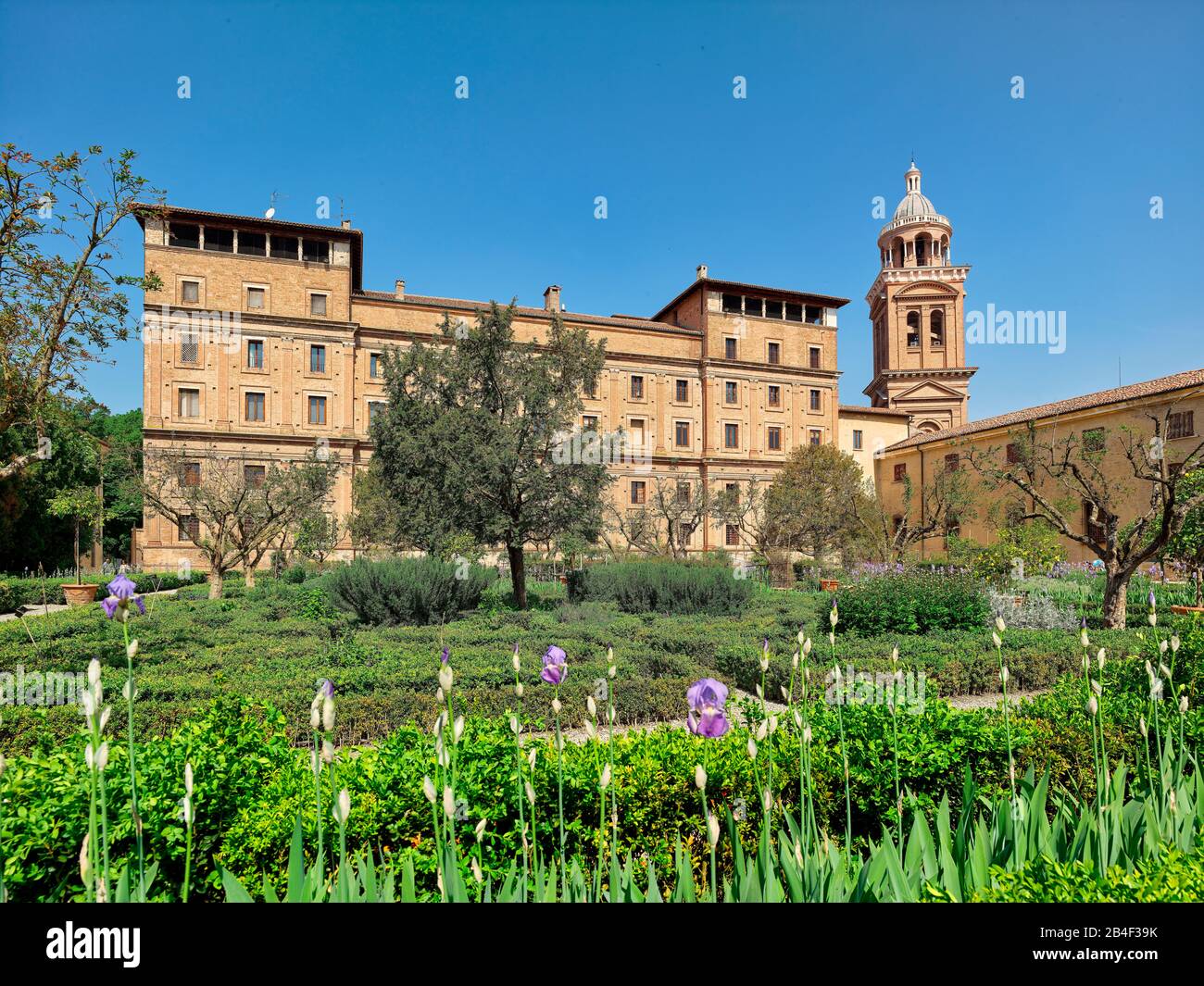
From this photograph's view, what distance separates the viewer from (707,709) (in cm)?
168

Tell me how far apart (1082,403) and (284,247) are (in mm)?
38845

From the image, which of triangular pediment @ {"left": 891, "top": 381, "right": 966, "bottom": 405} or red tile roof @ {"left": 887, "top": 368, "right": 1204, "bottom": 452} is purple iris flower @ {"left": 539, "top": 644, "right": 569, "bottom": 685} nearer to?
red tile roof @ {"left": 887, "top": 368, "right": 1204, "bottom": 452}

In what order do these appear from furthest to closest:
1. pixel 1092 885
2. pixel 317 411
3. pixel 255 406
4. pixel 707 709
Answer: pixel 317 411
pixel 255 406
pixel 707 709
pixel 1092 885

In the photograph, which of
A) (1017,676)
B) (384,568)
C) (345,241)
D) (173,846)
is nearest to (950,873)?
(173,846)

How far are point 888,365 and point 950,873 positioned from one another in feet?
152

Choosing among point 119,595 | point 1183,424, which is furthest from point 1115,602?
point 1183,424

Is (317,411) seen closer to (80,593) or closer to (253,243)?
(253,243)

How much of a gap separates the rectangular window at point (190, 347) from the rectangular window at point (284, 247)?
19.1 feet

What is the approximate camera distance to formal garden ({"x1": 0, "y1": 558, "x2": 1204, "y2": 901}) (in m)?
1.74

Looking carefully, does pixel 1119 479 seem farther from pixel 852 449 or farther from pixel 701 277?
pixel 701 277

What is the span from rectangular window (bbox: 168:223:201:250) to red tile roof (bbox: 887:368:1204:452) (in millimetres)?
37252

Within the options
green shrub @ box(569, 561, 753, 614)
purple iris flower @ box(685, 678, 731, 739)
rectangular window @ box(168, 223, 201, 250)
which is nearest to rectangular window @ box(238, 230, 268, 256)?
rectangular window @ box(168, 223, 201, 250)

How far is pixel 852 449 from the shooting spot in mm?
43031

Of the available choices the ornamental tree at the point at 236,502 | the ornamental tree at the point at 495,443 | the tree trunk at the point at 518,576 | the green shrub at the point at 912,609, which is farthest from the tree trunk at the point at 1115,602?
the ornamental tree at the point at 236,502
